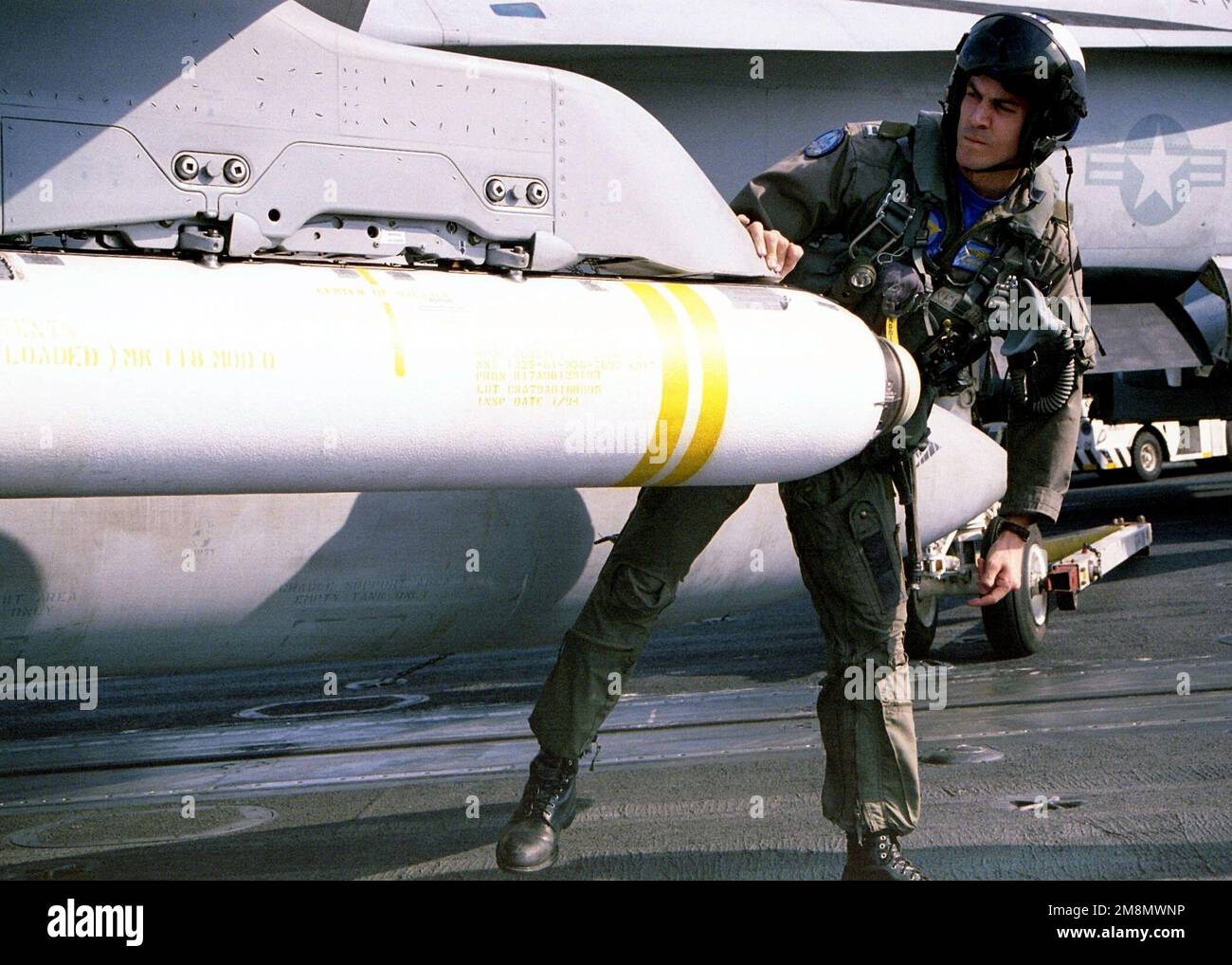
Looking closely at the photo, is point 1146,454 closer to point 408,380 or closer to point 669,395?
point 669,395

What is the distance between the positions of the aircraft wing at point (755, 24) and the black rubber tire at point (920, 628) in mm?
2975

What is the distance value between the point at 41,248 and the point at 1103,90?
6921 mm

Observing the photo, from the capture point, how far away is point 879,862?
3.69m

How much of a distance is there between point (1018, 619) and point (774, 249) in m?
3.61

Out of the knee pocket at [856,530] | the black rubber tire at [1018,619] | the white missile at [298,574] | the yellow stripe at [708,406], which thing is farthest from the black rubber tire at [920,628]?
the yellow stripe at [708,406]

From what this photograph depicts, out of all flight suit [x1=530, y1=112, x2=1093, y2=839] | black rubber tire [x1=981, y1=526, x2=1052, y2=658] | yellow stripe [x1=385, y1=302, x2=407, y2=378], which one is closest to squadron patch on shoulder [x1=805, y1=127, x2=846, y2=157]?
flight suit [x1=530, y1=112, x2=1093, y2=839]

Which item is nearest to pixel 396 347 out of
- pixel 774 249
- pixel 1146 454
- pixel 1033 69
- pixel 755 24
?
pixel 774 249

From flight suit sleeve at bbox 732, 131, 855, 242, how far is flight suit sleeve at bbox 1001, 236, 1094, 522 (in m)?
0.72

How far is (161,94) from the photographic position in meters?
3.35

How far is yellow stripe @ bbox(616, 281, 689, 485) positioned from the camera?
3389mm

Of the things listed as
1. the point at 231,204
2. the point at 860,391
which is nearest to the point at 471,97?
the point at 231,204

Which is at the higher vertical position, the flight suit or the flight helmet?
the flight helmet

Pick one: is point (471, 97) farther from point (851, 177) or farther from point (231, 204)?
point (851, 177)

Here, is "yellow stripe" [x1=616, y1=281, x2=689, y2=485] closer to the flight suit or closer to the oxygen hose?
the flight suit
